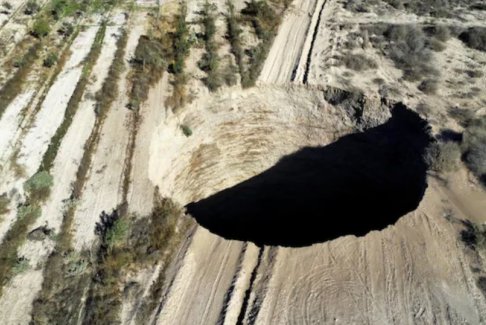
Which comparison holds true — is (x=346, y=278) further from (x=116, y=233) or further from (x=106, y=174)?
(x=106, y=174)

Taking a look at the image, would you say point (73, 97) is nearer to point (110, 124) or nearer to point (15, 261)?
point (110, 124)

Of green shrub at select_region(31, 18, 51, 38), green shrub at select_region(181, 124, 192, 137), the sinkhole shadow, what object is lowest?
the sinkhole shadow

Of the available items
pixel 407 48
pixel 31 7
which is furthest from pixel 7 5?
pixel 407 48

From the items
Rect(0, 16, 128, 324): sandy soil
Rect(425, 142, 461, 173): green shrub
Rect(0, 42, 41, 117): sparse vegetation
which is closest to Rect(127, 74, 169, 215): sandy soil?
Rect(0, 16, 128, 324): sandy soil

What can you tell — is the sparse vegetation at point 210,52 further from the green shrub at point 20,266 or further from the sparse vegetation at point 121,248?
the green shrub at point 20,266

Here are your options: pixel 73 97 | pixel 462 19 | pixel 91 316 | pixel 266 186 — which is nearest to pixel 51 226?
pixel 91 316

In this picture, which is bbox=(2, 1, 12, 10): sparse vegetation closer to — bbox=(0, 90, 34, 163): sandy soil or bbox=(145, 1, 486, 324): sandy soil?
bbox=(0, 90, 34, 163): sandy soil
